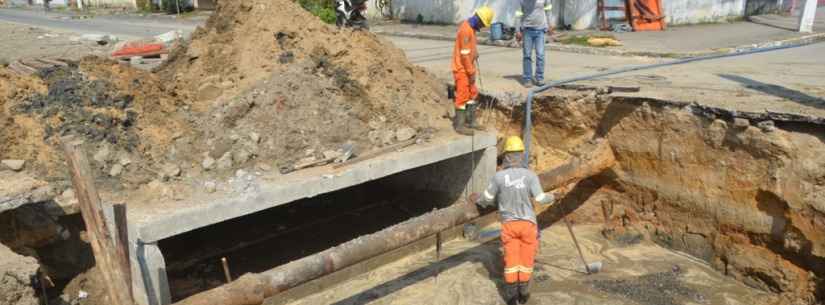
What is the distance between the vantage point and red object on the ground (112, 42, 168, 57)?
462 inches

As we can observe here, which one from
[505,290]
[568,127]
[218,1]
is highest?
[218,1]

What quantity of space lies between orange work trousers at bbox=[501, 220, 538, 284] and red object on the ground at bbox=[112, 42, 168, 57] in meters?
9.57

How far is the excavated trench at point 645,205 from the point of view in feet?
17.8

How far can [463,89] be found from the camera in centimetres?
702

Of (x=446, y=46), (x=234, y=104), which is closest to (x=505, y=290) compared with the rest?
(x=234, y=104)

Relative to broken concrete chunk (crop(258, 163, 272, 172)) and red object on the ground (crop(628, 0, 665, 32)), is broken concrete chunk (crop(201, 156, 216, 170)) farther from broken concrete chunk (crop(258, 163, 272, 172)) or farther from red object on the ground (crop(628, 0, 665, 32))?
red object on the ground (crop(628, 0, 665, 32))

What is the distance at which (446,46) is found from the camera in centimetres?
1438

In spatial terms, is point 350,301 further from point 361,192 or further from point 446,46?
point 446,46

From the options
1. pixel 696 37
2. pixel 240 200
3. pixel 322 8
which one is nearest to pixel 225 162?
pixel 240 200

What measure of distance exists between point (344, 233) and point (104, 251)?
419cm

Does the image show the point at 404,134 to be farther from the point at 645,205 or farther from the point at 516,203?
the point at 645,205

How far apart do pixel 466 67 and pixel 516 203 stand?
230cm

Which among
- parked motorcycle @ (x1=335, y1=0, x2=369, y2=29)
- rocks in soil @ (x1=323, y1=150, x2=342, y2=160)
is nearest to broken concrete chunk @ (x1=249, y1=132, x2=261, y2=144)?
rocks in soil @ (x1=323, y1=150, x2=342, y2=160)

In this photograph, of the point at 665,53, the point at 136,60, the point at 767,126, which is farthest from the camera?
the point at 136,60
